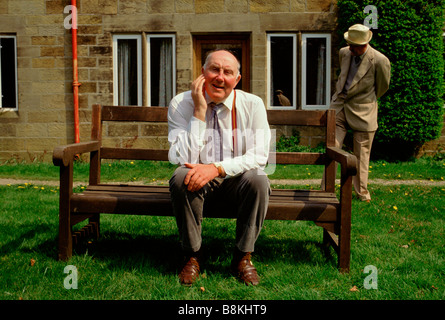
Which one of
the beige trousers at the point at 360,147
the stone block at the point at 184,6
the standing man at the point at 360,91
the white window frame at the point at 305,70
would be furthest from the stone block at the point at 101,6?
the beige trousers at the point at 360,147

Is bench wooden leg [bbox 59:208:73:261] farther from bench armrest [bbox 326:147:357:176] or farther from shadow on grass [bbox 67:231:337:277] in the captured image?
bench armrest [bbox 326:147:357:176]

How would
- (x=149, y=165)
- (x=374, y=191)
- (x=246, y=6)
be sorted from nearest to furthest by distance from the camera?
(x=374, y=191)
(x=149, y=165)
(x=246, y=6)

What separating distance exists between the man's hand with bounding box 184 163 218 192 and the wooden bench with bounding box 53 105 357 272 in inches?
13.0

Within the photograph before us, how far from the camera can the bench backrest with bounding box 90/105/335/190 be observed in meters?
3.66

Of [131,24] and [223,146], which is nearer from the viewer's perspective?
[223,146]

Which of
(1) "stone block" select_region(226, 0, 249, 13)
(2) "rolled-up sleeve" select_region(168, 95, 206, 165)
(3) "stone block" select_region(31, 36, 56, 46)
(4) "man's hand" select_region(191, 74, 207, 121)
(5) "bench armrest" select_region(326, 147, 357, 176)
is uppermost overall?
(1) "stone block" select_region(226, 0, 249, 13)

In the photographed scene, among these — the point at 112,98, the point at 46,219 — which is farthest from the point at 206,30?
the point at 46,219

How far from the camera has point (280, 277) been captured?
3.01 meters

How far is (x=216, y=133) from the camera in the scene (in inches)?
124

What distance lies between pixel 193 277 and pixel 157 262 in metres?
0.50

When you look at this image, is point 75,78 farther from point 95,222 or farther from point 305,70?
point 95,222

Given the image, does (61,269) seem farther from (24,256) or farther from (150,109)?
(150,109)

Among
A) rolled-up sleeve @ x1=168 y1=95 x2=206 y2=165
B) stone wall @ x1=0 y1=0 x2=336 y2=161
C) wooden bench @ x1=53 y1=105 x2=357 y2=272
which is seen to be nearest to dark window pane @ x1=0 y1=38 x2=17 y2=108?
stone wall @ x1=0 y1=0 x2=336 y2=161

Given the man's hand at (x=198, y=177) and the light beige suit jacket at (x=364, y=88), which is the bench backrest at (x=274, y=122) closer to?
the man's hand at (x=198, y=177)
